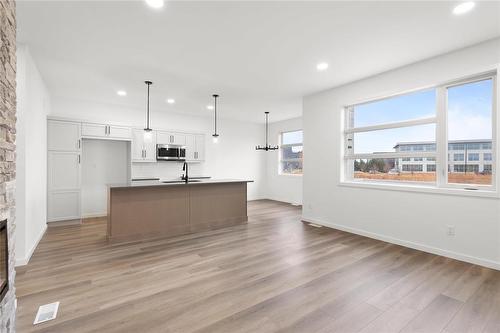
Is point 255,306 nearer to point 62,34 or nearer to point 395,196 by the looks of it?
point 395,196

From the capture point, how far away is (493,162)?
3.05 metres

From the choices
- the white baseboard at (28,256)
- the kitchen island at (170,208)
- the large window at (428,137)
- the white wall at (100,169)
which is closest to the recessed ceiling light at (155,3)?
the kitchen island at (170,208)

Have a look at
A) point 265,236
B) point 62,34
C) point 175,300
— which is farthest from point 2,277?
point 265,236

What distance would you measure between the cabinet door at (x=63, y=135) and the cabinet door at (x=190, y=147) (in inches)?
99.5

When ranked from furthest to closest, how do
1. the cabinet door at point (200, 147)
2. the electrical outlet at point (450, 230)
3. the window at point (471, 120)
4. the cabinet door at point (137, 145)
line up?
the cabinet door at point (200, 147) < the cabinet door at point (137, 145) < the electrical outlet at point (450, 230) < the window at point (471, 120)

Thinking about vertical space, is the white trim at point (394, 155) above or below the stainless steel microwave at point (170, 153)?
below

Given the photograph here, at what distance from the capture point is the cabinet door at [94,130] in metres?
5.44

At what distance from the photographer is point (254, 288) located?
8.27 feet

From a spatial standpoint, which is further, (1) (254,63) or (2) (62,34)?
(1) (254,63)

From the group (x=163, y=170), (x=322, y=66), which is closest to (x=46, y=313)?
(x=322, y=66)

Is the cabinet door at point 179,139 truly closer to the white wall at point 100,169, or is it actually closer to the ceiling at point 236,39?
the white wall at point 100,169

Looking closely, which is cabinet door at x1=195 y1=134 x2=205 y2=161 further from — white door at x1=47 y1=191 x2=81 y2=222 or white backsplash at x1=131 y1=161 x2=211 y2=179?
white door at x1=47 y1=191 x2=81 y2=222

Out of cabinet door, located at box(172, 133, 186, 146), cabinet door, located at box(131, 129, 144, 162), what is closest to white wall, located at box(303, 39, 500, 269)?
cabinet door, located at box(172, 133, 186, 146)

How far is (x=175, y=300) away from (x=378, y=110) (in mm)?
4300
